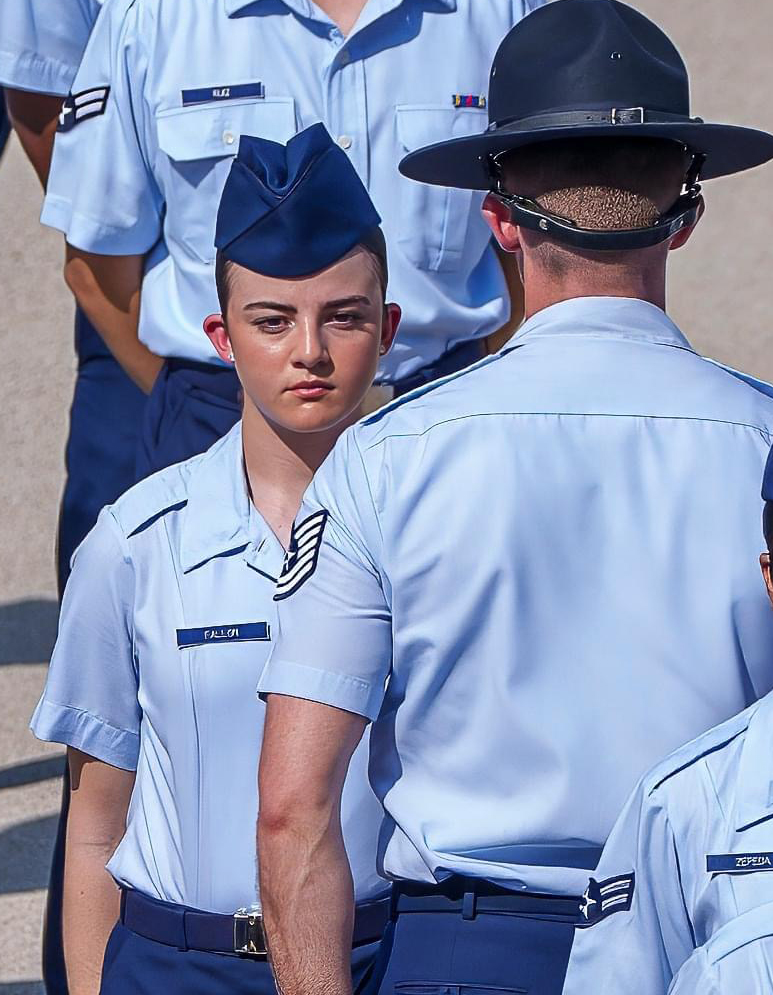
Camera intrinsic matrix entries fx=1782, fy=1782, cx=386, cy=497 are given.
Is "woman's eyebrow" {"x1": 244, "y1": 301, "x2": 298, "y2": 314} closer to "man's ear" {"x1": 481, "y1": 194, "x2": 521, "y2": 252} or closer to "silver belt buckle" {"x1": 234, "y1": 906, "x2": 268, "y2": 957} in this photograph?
"man's ear" {"x1": 481, "y1": 194, "x2": 521, "y2": 252}

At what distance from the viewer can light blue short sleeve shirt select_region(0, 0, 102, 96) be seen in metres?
3.73

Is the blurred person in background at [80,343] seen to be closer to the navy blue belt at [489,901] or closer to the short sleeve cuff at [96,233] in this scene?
the short sleeve cuff at [96,233]

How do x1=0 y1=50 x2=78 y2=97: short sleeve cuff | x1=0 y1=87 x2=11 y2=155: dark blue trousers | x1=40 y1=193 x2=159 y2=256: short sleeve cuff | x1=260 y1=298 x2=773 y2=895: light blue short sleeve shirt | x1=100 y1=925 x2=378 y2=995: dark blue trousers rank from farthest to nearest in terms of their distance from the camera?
x1=0 y1=87 x2=11 y2=155: dark blue trousers, x1=0 y1=50 x2=78 y2=97: short sleeve cuff, x1=40 y1=193 x2=159 y2=256: short sleeve cuff, x1=100 y1=925 x2=378 y2=995: dark blue trousers, x1=260 y1=298 x2=773 y2=895: light blue short sleeve shirt

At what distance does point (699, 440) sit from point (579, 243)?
0.26 m

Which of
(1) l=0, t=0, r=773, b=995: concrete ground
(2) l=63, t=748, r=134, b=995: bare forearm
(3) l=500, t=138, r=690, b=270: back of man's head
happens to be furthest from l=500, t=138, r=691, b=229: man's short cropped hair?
(1) l=0, t=0, r=773, b=995: concrete ground

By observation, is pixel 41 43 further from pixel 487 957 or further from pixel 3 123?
pixel 487 957

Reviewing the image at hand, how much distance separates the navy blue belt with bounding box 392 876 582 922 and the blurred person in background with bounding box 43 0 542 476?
1438 mm

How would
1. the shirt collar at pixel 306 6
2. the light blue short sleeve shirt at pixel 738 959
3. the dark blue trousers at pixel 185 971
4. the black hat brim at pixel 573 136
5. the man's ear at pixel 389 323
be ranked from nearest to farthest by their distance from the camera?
the light blue short sleeve shirt at pixel 738 959 < the black hat brim at pixel 573 136 < the dark blue trousers at pixel 185 971 < the man's ear at pixel 389 323 < the shirt collar at pixel 306 6

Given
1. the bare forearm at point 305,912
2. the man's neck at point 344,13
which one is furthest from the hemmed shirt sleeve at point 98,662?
the man's neck at point 344,13

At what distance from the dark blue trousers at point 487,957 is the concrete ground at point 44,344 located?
2116 millimetres

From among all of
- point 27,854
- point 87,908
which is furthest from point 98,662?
point 27,854

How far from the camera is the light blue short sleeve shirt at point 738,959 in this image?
1553 millimetres

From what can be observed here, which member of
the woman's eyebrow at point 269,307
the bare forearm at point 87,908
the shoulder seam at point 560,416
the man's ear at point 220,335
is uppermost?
the woman's eyebrow at point 269,307

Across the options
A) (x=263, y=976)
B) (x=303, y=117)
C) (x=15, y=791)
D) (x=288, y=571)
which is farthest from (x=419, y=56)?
(x=15, y=791)
